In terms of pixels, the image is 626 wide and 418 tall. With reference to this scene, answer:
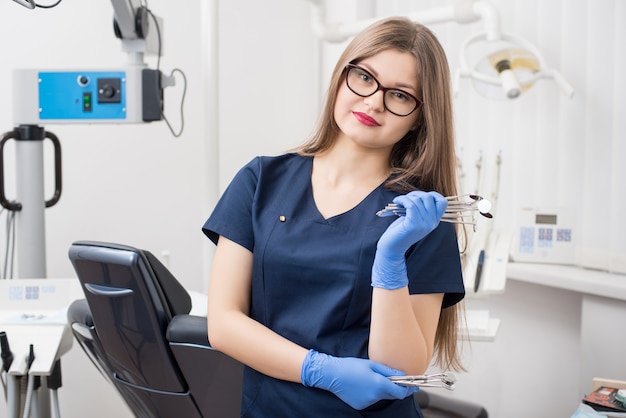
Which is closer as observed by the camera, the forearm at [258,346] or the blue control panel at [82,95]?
the forearm at [258,346]

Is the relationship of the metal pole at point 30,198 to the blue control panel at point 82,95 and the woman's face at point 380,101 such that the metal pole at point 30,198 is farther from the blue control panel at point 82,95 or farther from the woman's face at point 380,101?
the woman's face at point 380,101

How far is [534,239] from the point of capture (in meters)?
2.75

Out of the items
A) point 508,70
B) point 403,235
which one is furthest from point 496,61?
point 403,235

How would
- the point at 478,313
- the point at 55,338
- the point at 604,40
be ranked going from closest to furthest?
1. the point at 55,338
2. the point at 478,313
3. the point at 604,40

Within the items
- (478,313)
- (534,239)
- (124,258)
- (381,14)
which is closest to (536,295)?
(534,239)

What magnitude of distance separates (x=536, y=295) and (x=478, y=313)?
27.6 inches

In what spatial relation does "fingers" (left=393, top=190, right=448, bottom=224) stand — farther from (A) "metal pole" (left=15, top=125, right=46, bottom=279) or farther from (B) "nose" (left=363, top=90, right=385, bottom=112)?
(A) "metal pole" (left=15, top=125, right=46, bottom=279)

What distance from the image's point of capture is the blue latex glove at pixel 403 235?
3.70 ft

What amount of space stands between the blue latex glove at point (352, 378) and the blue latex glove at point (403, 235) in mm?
147

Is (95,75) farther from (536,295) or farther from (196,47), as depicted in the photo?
(536,295)

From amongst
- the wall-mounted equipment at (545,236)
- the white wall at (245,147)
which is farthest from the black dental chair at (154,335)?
the wall-mounted equipment at (545,236)

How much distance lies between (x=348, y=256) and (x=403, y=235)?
14cm

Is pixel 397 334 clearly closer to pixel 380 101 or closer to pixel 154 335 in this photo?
pixel 380 101

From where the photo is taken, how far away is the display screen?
2.68 m
